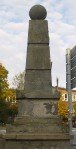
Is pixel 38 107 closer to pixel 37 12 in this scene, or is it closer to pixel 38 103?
pixel 38 103

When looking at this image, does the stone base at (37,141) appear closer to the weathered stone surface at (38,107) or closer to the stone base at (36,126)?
the stone base at (36,126)

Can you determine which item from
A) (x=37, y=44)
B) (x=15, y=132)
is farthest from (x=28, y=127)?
(x=37, y=44)

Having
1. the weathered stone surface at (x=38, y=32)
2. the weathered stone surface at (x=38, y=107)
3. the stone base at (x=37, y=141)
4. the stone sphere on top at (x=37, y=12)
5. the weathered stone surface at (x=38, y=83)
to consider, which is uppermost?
the stone sphere on top at (x=37, y=12)

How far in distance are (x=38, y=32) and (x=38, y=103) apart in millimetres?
2444

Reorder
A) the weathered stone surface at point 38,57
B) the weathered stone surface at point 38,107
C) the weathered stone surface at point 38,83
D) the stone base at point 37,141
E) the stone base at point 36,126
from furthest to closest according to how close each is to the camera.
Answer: the weathered stone surface at point 38,57
the weathered stone surface at point 38,83
the weathered stone surface at point 38,107
the stone base at point 36,126
the stone base at point 37,141

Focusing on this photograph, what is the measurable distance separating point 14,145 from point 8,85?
45.2 meters

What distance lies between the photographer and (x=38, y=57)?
42.9 feet

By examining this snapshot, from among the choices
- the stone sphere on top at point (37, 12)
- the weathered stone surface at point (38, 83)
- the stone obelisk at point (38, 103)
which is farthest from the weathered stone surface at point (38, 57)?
the stone sphere on top at point (37, 12)

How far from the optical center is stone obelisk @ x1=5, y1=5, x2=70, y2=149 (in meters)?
11.7

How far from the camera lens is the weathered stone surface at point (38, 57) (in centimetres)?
1298

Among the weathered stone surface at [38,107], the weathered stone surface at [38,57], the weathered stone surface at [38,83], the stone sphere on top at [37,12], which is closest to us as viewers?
the weathered stone surface at [38,107]

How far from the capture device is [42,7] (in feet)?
43.0

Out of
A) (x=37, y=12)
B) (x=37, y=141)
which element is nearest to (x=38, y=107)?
(x=37, y=141)

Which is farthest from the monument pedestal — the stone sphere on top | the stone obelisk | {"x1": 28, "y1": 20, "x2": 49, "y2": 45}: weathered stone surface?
the stone sphere on top
